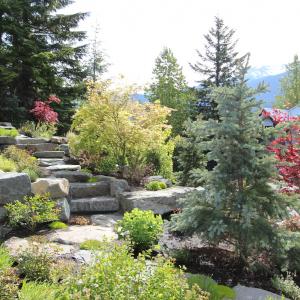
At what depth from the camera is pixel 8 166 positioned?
736 cm

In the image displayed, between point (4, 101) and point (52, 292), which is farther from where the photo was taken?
point (4, 101)

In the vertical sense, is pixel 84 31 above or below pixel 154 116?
above

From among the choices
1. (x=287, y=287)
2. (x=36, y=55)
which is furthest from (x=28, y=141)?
(x=287, y=287)

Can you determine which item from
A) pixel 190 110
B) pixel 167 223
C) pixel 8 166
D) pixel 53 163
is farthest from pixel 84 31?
pixel 167 223

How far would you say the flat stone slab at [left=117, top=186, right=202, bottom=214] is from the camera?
23.5ft

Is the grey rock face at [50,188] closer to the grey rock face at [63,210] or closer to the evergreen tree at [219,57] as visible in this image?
the grey rock face at [63,210]

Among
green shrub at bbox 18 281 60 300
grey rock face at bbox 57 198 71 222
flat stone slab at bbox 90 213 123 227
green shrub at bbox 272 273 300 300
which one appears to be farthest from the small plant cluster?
green shrub at bbox 272 273 300 300

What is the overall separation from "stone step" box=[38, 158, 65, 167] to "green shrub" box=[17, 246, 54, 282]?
5.22m

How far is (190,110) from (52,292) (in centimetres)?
2200

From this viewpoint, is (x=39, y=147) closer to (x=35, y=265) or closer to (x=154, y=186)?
(x=154, y=186)

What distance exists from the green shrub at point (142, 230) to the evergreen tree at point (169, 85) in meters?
19.8

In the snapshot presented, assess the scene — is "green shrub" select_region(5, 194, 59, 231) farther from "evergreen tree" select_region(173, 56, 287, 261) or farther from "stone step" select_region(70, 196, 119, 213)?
"evergreen tree" select_region(173, 56, 287, 261)

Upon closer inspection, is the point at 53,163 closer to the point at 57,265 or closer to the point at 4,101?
the point at 57,265

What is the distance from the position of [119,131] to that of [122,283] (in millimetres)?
5984
